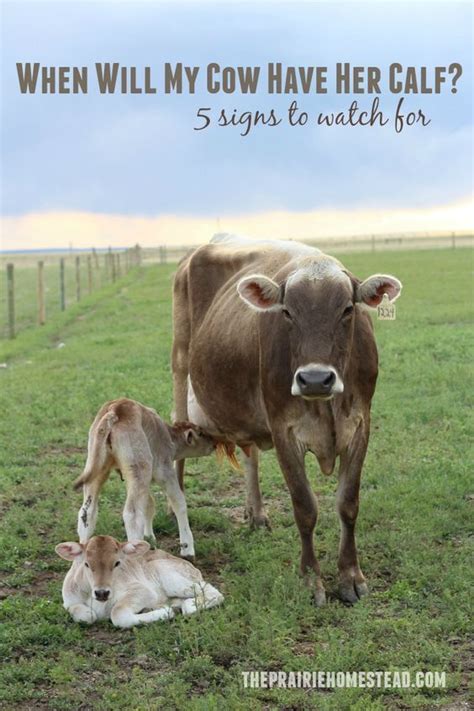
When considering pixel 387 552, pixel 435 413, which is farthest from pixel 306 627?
pixel 435 413

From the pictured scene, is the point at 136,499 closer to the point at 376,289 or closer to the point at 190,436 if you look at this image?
the point at 190,436

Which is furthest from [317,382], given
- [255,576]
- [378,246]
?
[378,246]

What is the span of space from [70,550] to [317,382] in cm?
204

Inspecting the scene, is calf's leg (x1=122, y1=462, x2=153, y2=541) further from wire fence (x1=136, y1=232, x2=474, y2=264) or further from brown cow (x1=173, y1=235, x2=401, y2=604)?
wire fence (x1=136, y1=232, x2=474, y2=264)

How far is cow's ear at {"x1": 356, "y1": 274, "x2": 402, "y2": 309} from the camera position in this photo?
670 cm

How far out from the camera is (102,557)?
20.6 feet

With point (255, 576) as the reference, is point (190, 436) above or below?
above

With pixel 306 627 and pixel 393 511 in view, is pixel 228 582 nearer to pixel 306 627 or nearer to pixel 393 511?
pixel 306 627

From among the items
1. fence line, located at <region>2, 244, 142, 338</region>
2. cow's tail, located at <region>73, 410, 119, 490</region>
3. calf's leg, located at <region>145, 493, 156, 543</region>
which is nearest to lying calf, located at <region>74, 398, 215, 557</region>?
cow's tail, located at <region>73, 410, 119, 490</region>

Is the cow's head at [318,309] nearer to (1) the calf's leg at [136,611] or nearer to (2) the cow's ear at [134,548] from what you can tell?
(2) the cow's ear at [134,548]

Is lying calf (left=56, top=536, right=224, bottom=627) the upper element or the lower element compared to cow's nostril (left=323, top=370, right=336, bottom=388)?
lower

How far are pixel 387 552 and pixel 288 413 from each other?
148cm

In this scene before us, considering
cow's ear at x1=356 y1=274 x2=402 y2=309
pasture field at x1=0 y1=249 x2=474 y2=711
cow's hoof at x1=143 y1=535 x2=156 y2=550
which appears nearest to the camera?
pasture field at x1=0 y1=249 x2=474 y2=711

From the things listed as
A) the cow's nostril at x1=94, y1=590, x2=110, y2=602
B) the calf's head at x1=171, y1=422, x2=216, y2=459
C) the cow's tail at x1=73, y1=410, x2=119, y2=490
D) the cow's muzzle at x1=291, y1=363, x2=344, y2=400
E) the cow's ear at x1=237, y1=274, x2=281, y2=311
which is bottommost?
the cow's nostril at x1=94, y1=590, x2=110, y2=602
